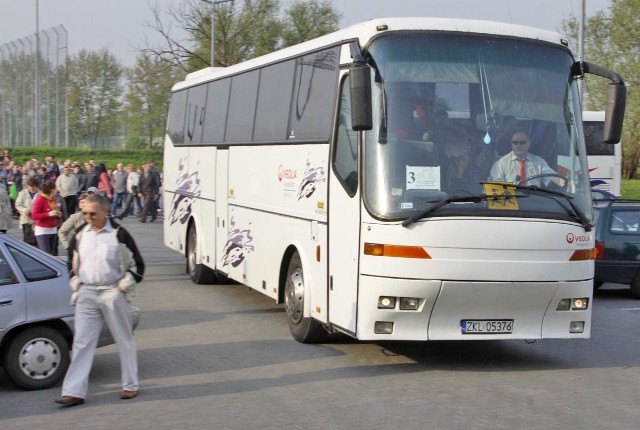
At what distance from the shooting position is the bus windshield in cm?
942

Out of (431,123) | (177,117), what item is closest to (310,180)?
A: (431,123)

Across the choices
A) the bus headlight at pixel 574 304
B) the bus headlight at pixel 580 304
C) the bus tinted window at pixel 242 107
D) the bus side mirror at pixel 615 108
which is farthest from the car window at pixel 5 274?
the bus side mirror at pixel 615 108

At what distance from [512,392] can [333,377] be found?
1.68 meters

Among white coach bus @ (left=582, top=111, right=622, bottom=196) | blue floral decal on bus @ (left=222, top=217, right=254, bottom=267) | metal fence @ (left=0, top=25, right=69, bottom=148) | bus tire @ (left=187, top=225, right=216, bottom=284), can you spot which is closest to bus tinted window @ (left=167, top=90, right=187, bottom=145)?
bus tire @ (left=187, top=225, right=216, bottom=284)

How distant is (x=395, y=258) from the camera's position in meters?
9.34

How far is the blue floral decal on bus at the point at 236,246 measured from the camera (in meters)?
13.9

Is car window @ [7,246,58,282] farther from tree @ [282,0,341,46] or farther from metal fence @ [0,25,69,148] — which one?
metal fence @ [0,25,69,148]

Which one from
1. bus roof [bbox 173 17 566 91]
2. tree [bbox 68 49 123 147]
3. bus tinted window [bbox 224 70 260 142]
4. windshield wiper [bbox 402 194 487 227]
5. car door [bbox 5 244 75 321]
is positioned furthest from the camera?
tree [bbox 68 49 123 147]

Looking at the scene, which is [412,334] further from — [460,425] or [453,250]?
[460,425]

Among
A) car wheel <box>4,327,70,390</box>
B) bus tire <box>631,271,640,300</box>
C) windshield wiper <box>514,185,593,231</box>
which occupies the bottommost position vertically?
bus tire <box>631,271,640,300</box>

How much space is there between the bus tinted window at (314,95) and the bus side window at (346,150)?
0.26 metres

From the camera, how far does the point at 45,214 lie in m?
15.9

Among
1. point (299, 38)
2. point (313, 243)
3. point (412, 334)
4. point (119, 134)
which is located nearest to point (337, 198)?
point (313, 243)

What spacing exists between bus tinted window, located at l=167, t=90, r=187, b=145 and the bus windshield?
9.73m
